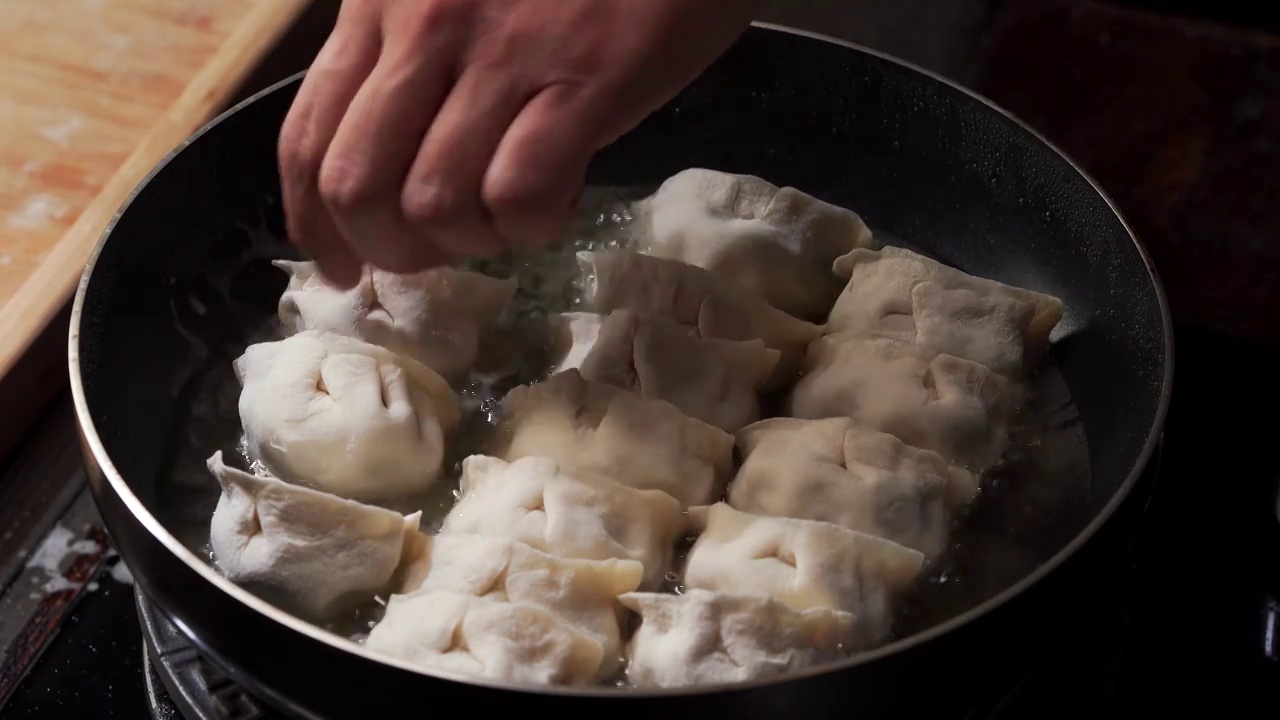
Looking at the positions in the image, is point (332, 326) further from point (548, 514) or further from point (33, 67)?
point (33, 67)

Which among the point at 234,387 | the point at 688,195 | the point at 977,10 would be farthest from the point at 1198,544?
the point at 977,10

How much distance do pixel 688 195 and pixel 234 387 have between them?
413mm

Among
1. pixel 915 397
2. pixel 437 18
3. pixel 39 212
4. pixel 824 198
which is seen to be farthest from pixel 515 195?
pixel 39 212

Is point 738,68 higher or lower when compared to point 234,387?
higher

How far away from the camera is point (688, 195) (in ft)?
3.46

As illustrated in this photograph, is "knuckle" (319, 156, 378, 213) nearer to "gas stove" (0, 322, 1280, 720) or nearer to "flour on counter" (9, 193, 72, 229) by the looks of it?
"gas stove" (0, 322, 1280, 720)

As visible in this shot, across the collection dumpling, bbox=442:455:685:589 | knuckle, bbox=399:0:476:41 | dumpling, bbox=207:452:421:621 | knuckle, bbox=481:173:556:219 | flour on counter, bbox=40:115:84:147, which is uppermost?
Answer: knuckle, bbox=399:0:476:41

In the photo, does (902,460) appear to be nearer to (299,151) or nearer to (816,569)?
(816,569)

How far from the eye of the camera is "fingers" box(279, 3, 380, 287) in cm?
80

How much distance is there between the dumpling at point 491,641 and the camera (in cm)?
71

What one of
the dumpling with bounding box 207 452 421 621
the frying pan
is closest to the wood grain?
the frying pan

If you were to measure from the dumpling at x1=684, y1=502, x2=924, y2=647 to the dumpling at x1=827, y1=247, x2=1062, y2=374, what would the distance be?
233 mm

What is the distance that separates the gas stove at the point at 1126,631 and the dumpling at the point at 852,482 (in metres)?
0.12

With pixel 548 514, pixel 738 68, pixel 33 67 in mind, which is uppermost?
pixel 738 68
